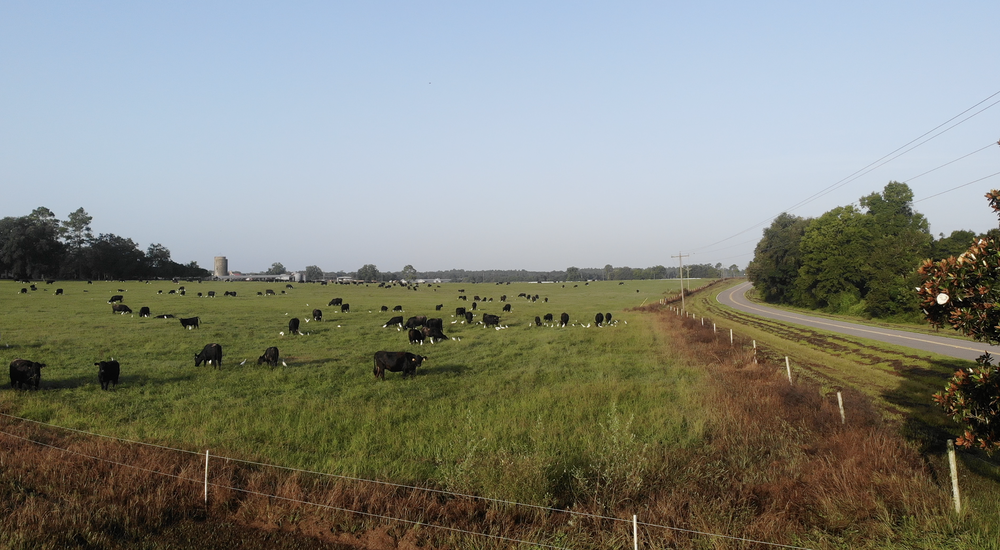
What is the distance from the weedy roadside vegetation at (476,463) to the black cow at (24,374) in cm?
49

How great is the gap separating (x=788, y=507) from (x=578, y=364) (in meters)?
14.3

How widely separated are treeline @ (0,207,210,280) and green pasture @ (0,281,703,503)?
84.6 metres

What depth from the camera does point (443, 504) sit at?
860 cm

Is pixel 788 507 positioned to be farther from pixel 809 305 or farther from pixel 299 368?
pixel 809 305

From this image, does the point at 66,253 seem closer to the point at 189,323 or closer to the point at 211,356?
the point at 189,323

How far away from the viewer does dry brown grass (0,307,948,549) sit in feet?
24.3

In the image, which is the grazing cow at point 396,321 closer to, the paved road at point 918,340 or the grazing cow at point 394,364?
the grazing cow at point 394,364

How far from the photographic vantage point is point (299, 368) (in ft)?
66.7

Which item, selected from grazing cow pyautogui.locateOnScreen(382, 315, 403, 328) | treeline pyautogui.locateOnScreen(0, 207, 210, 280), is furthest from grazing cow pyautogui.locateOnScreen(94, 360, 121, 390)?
treeline pyautogui.locateOnScreen(0, 207, 210, 280)

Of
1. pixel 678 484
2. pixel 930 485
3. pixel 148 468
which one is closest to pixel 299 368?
pixel 148 468

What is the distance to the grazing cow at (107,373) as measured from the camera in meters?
16.3

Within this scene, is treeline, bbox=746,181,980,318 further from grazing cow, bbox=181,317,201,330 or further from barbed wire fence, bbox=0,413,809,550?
grazing cow, bbox=181,317,201,330

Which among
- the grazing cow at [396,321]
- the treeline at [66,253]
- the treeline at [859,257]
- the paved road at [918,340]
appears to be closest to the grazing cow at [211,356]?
the grazing cow at [396,321]

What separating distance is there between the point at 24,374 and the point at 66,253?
112505mm
